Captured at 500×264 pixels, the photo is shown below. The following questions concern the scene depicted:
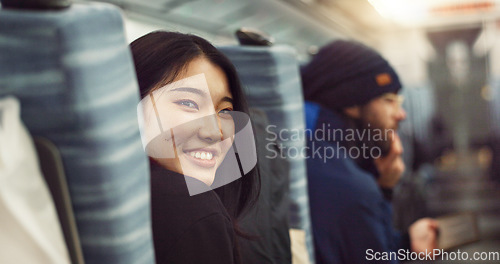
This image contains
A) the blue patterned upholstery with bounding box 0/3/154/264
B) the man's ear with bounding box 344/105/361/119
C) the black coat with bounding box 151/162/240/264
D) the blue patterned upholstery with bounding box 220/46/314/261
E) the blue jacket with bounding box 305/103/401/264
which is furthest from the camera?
the man's ear with bounding box 344/105/361/119

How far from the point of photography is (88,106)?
45 centimetres

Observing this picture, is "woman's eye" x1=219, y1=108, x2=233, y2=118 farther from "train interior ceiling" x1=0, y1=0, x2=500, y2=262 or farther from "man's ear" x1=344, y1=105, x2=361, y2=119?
"man's ear" x1=344, y1=105, x2=361, y2=119

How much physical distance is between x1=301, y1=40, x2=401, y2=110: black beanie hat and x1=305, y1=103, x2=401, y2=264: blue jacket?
3.2 inches

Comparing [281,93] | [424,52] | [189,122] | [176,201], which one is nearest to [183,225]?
[176,201]

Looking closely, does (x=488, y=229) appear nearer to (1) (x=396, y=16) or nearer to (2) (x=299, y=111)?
(1) (x=396, y=16)

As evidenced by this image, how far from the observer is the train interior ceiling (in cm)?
108

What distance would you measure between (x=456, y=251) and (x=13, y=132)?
1051 millimetres

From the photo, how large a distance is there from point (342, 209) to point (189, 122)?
0.62 m

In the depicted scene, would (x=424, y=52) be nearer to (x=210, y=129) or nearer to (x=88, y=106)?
(x=210, y=129)

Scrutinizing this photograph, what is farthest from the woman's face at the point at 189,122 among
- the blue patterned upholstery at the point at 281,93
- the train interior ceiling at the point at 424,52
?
the blue patterned upholstery at the point at 281,93

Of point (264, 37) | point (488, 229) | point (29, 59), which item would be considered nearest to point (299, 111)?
point (264, 37)

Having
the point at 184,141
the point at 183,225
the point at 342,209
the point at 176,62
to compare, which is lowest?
the point at 342,209

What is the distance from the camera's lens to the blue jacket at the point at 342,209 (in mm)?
1070

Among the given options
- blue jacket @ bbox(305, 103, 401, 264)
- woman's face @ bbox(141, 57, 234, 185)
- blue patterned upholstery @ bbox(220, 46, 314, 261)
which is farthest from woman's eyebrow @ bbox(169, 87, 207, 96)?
blue jacket @ bbox(305, 103, 401, 264)
